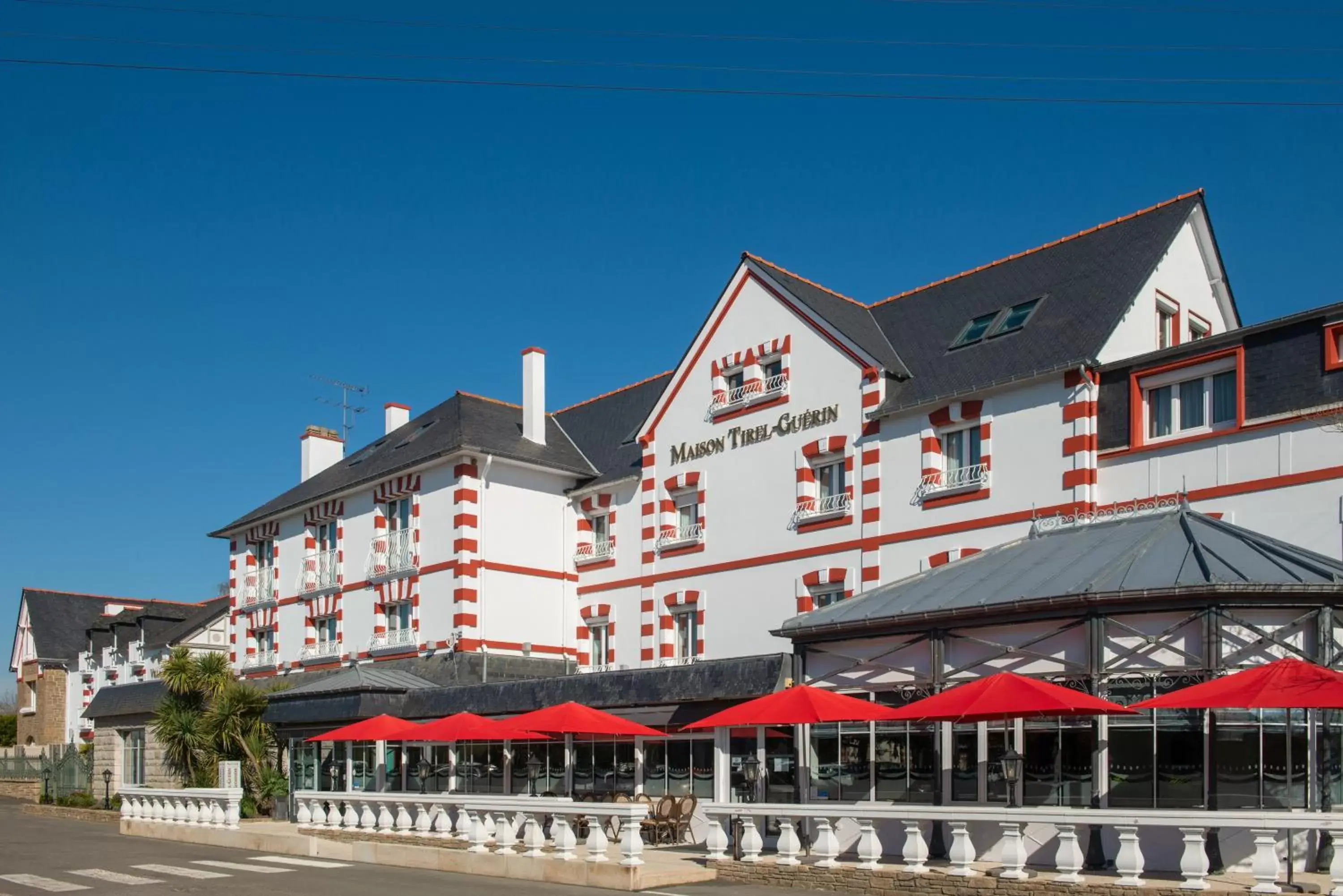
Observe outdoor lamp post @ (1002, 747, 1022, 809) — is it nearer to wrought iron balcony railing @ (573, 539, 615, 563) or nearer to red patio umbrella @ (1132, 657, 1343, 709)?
red patio umbrella @ (1132, 657, 1343, 709)

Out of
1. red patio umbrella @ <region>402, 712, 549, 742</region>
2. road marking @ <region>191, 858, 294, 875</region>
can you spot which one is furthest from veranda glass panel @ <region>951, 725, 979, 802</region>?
road marking @ <region>191, 858, 294, 875</region>

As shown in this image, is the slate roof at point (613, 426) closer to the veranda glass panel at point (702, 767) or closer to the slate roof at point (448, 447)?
the slate roof at point (448, 447)

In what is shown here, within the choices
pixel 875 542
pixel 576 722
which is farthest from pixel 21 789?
pixel 875 542

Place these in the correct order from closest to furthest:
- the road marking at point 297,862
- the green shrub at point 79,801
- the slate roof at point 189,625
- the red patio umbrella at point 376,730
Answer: the road marking at point 297,862, the red patio umbrella at point 376,730, the green shrub at point 79,801, the slate roof at point 189,625

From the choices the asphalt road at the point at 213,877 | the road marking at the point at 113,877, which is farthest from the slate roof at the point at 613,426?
the road marking at the point at 113,877

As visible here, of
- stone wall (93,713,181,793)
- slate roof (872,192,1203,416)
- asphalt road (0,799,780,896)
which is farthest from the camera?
stone wall (93,713,181,793)

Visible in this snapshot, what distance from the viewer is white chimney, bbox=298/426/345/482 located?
1703 inches

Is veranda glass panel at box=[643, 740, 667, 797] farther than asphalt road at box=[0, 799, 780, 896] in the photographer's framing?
Yes

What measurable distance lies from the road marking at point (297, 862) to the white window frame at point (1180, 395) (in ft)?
49.0

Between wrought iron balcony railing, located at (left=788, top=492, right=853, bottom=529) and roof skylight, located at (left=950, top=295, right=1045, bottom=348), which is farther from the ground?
roof skylight, located at (left=950, top=295, right=1045, bottom=348)

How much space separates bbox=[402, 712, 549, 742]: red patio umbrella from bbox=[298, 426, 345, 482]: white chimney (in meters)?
17.5

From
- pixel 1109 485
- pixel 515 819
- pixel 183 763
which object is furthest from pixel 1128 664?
pixel 183 763

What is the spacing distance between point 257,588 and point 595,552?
13135mm

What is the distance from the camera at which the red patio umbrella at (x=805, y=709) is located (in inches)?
754
